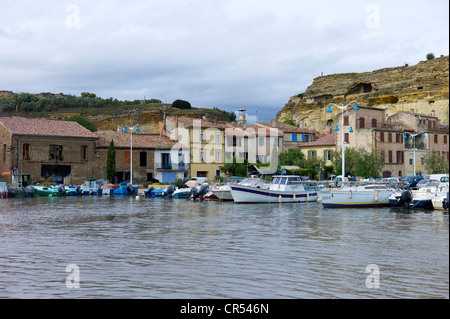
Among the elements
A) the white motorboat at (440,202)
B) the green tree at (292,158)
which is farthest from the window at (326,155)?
the white motorboat at (440,202)

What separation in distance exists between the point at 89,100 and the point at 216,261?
363 ft

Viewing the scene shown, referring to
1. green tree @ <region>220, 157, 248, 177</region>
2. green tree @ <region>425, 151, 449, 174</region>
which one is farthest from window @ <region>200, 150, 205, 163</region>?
green tree @ <region>425, 151, 449, 174</region>

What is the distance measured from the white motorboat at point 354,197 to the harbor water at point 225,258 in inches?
291

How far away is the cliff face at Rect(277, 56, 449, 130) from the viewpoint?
9156 cm

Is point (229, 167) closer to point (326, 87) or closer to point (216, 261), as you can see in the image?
point (216, 261)

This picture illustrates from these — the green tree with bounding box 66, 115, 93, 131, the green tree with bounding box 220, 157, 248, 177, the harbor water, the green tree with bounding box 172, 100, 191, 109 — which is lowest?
the harbor water

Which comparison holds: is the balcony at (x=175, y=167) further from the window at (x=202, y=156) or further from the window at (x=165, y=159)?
the window at (x=202, y=156)

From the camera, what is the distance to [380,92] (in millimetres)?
100625

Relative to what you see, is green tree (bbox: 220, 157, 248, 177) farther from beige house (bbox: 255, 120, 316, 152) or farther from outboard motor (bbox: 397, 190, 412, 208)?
outboard motor (bbox: 397, 190, 412, 208)

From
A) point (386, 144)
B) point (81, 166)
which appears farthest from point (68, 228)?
point (386, 144)

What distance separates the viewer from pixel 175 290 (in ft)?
36.0

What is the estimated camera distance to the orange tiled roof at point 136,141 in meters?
63.0

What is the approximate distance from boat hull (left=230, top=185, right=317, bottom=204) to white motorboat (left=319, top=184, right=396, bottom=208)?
215 inches

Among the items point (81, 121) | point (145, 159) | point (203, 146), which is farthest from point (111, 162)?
point (81, 121)
